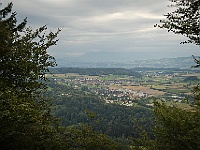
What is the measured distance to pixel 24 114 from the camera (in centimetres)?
956

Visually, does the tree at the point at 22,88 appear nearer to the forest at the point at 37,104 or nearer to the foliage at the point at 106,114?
the forest at the point at 37,104

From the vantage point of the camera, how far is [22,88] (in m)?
14.0

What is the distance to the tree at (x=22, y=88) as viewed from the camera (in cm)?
916

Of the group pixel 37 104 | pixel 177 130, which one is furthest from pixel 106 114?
pixel 37 104

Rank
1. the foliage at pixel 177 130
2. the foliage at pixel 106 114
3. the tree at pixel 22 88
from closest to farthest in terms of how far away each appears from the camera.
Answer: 1. the tree at pixel 22 88
2. the foliage at pixel 177 130
3. the foliage at pixel 106 114

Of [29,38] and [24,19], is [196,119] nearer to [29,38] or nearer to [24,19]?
[29,38]

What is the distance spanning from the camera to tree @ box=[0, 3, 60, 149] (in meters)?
9.16

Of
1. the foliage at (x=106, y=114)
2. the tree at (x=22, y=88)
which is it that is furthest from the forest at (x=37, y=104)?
the foliage at (x=106, y=114)

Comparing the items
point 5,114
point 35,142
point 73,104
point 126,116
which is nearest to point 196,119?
point 35,142

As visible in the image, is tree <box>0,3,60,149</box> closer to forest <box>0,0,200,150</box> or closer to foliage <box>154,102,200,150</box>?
forest <box>0,0,200,150</box>

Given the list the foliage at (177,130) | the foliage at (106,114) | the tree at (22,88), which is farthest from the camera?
the foliage at (106,114)

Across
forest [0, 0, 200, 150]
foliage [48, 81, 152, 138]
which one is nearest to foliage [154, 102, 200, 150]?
forest [0, 0, 200, 150]

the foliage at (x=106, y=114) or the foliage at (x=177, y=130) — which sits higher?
the foliage at (x=177, y=130)

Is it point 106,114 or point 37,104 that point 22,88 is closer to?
point 37,104
